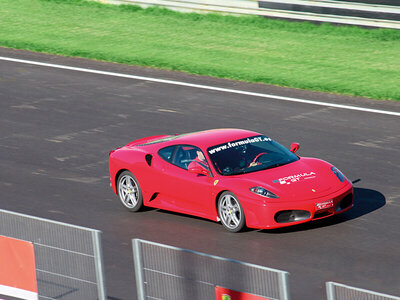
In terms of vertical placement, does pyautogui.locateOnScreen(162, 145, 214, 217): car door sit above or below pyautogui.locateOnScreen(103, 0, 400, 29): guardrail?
below

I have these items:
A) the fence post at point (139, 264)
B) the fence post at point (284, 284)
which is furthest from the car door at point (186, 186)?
the fence post at point (284, 284)

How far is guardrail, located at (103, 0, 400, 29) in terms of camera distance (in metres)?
25.3

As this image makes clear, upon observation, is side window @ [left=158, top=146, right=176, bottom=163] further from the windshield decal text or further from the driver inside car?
the windshield decal text

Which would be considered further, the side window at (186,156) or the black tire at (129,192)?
the black tire at (129,192)

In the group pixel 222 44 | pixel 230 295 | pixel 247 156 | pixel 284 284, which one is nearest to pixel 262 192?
pixel 247 156

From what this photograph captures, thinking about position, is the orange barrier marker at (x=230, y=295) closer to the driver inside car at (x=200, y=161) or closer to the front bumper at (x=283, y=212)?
the front bumper at (x=283, y=212)

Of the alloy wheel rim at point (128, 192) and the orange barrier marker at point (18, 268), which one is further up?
the orange barrier marker at point (18, 268)

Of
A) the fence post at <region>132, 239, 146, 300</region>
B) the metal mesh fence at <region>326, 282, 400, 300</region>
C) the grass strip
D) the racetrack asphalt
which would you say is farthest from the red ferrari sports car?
the grass strip

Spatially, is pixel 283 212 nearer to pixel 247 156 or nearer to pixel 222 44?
pixel 247 156

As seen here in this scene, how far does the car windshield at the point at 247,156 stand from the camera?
13500mm

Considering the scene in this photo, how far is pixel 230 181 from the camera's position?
13.2 metres

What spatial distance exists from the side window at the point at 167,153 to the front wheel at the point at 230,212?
4.38 feet

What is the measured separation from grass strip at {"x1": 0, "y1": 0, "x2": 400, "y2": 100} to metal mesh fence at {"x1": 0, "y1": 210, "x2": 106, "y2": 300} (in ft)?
42.8

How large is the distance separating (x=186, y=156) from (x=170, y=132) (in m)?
4.93
